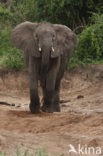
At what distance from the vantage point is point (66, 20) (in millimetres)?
17203

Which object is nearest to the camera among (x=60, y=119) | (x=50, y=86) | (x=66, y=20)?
(x=60, y=119)

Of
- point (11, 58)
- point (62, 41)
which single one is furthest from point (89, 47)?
point (62, 41)

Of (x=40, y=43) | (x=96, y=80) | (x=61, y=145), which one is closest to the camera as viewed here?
(x=61, y=145)

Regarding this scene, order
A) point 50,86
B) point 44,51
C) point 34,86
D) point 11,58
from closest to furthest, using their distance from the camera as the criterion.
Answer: point 44,51, point 34,86, point 50,86, point 11,58

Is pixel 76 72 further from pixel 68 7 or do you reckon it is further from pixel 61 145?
pixel 61 145

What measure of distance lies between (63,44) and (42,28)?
28.6 inches

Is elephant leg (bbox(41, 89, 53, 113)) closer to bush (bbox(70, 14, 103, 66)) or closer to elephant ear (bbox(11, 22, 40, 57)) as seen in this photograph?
elephant ear (bbox(11, 22, 40, 57))

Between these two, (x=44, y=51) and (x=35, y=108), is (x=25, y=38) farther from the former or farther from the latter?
(x=35, y=108)

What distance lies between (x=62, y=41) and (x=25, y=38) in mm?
832

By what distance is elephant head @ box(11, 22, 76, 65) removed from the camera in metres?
8.02

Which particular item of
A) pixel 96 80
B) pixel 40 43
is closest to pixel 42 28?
pixel 40 43

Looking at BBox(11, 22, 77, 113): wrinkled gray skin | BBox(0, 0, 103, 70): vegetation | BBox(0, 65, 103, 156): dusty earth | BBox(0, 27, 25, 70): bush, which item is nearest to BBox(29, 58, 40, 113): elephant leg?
BBox(11, 22, 77, 113): wrinkled gray skin

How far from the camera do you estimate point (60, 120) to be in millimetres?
7395

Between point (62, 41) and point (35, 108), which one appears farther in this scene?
point (62, 41)
